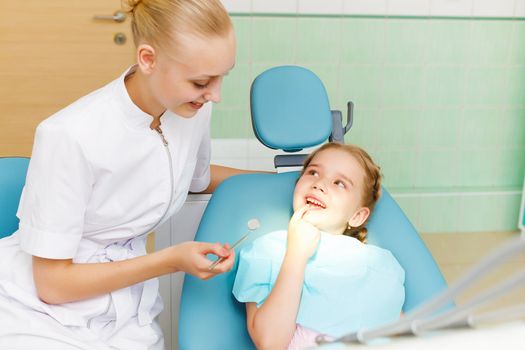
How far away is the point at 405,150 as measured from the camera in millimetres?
3236

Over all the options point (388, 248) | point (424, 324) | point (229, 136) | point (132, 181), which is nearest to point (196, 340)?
point (132, 181)

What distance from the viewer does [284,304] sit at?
1.32 metres

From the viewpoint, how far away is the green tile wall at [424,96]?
3.03m

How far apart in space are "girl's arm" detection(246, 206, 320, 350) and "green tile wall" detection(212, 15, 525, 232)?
5.72 feet

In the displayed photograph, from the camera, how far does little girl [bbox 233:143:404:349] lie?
1334mm

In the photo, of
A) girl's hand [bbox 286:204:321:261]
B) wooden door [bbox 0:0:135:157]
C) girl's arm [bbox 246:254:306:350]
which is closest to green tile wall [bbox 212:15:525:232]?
wooden door [bbox 0:0:135:157]

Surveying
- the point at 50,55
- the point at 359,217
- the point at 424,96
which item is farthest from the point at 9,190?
the point at 424,96

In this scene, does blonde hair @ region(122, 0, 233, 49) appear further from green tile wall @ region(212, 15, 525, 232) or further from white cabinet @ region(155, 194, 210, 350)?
green tile wall @ region(212, 15, 525, 232)

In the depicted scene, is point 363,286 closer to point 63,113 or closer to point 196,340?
point 196,340

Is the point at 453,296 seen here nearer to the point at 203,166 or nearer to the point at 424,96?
the point at 203,166

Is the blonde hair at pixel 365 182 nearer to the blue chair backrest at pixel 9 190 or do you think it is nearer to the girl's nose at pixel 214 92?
the girl's nose at pixel 214 92

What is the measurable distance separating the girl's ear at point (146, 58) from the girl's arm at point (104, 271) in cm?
35

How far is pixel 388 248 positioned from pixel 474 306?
99 cm

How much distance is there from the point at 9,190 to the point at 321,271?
717mm
